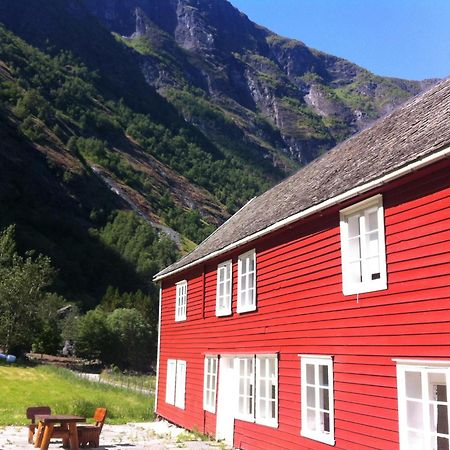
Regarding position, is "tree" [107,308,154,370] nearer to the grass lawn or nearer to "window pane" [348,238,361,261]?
the grass lawn

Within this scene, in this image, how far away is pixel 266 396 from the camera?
40.3 feet

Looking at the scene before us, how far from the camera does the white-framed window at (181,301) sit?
61.7 ft

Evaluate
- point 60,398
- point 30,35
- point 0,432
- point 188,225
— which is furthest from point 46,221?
point 30,35

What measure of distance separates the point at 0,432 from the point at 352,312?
38.6ft

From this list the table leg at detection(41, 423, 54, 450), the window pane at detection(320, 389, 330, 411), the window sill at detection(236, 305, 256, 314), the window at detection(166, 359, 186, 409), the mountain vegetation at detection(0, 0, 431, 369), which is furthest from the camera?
the mountain vegetation at detection(0, 0, 431, 369)

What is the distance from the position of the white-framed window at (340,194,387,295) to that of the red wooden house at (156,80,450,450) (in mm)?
22

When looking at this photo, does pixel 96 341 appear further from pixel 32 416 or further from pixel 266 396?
pixel 266 396

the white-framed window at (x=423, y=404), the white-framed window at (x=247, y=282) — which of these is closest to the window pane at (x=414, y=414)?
the white-framed window at (x=423, y=404)

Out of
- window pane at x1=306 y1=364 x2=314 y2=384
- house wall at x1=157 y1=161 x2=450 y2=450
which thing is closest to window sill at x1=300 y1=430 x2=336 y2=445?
house wall at x1=157 y1=161 x2=450 y2=450

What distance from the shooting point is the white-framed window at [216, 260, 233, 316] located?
48.9 feet

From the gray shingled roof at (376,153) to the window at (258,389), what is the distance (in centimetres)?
308

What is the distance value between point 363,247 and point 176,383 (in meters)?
11.3

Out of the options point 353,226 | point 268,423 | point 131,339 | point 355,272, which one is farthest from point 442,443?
point 131,339

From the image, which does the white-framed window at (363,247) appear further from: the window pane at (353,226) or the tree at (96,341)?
the tree at (96,341)
